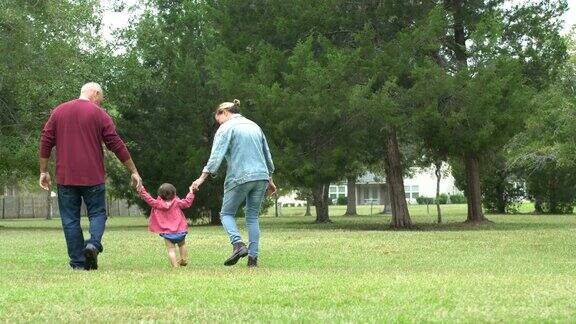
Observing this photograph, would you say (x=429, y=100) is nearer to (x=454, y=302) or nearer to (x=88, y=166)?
(x=88, y=166)

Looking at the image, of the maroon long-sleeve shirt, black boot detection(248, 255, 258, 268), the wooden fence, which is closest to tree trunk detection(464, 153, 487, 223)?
black boot detection(248, 255, 258, 268)

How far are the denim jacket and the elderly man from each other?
1009mm

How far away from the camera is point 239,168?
1070 centimetres

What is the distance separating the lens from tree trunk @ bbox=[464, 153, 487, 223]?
106ft

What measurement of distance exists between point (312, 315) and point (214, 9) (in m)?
24.8

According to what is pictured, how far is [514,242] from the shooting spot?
1797cm

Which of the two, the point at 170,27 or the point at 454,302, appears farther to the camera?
the point at 170,27

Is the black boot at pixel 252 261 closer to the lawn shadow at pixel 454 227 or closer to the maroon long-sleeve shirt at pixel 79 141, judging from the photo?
the maroon long-sleeve shirt at pixel 79 141

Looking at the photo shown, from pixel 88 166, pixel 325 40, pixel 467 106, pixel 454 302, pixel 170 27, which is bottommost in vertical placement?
pixel 454 302

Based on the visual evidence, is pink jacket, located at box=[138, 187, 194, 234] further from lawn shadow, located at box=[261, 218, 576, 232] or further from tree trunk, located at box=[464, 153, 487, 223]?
tree trunk, located at box=[464, 153, 487, 223]

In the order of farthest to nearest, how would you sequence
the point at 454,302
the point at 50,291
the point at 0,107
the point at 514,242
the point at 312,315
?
the point at 0,107
the point at 514,242
the point at 50,291
the point at 454,302
the point at 312,315

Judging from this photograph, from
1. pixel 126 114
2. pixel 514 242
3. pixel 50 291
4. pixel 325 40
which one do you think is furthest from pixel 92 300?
pixel 126 114

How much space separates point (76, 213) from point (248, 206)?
6.65 ft

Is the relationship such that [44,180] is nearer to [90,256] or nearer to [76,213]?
[76,213]
